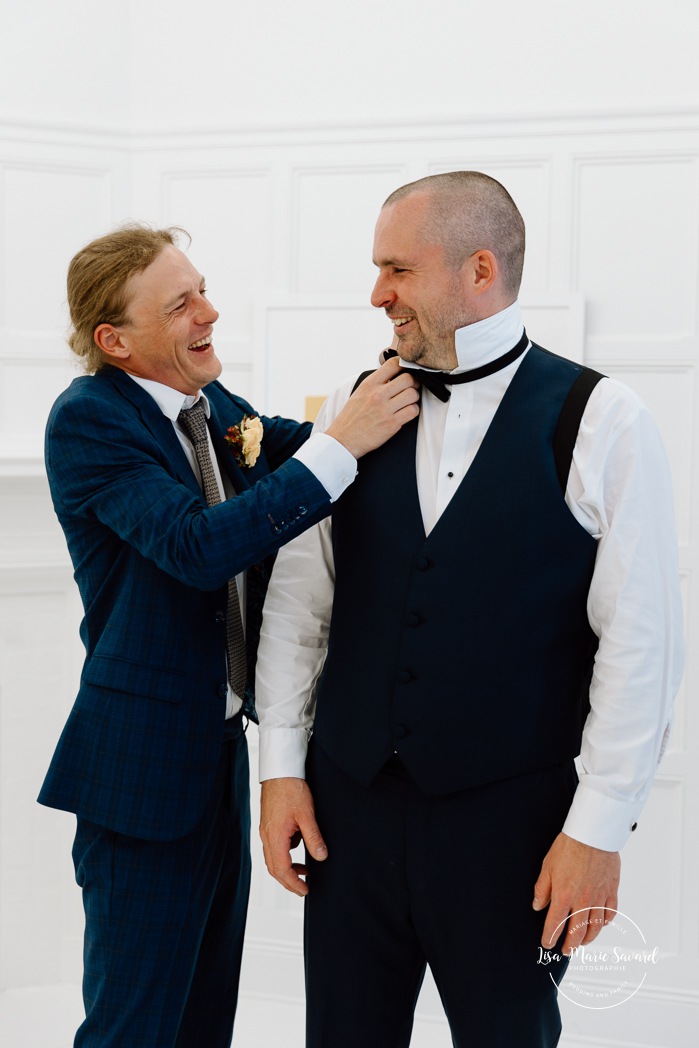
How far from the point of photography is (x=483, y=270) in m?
1.54

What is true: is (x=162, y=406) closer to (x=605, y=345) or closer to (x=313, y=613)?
(x=313, y=613)

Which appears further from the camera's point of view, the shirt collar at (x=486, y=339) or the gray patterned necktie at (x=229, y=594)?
the gray patterned necktie at (x=229, y=594)

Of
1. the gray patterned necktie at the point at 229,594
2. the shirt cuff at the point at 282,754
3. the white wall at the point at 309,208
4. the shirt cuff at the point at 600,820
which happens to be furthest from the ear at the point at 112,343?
the white wall at the point at 309,208

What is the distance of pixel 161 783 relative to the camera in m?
1.69

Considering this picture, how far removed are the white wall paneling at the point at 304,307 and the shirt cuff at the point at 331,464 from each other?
137cm

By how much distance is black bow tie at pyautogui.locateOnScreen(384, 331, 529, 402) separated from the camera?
1.55m

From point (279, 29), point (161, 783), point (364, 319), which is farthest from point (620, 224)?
point (161, 783)

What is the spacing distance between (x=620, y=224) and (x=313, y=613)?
1.58 m

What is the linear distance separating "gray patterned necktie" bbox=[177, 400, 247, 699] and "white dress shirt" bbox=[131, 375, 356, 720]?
0.01 metres

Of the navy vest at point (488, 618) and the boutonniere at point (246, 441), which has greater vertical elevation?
the boutonniere at point (246, 441)

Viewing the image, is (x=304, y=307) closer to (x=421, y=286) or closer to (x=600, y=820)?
(x=421, y=286)

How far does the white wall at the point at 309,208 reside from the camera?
2.72m

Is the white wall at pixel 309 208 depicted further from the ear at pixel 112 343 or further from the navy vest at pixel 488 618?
the navy vest at pixel 488 618

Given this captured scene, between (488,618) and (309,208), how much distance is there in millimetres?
1833
